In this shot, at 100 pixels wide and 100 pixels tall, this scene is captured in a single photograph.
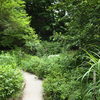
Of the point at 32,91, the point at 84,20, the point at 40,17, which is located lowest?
the point at 32,91

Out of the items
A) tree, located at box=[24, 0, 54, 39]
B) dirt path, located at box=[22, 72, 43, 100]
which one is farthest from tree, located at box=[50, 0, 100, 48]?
tree, located at box=[24, 0, 54, 39]

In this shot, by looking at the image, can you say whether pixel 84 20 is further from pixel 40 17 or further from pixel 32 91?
pixel 40 17

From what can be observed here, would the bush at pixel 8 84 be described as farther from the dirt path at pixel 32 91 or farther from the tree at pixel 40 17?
the tree at pixel 40 17

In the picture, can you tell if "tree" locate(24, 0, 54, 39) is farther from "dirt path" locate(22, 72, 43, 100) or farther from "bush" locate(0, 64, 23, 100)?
"bush" locate(0, 64, 23, 100)

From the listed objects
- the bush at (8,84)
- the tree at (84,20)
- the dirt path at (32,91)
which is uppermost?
the tree at (84,20)

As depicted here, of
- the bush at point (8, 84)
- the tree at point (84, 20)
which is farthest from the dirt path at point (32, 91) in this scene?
the tree at point (84, 20)

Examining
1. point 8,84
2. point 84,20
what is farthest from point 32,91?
point 84,20

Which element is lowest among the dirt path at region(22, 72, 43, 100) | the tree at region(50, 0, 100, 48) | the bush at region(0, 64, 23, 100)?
the dirt path at region(22, 72, 43, 100)

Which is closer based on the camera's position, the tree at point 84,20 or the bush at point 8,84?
the bush at point 8,84

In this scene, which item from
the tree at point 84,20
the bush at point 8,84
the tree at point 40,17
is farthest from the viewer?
the tree at point 40,17

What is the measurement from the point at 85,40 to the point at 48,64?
1.90m

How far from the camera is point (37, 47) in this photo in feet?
27.0

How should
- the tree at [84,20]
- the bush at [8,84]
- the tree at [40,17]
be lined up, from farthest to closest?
the tree at [40,17]
the tree at [84,20]
the bush at [8,84]

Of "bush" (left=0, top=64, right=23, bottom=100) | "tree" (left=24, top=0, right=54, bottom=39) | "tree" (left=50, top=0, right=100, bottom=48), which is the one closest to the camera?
"bush" (left=0, top=64, right=23, bottom=100)
